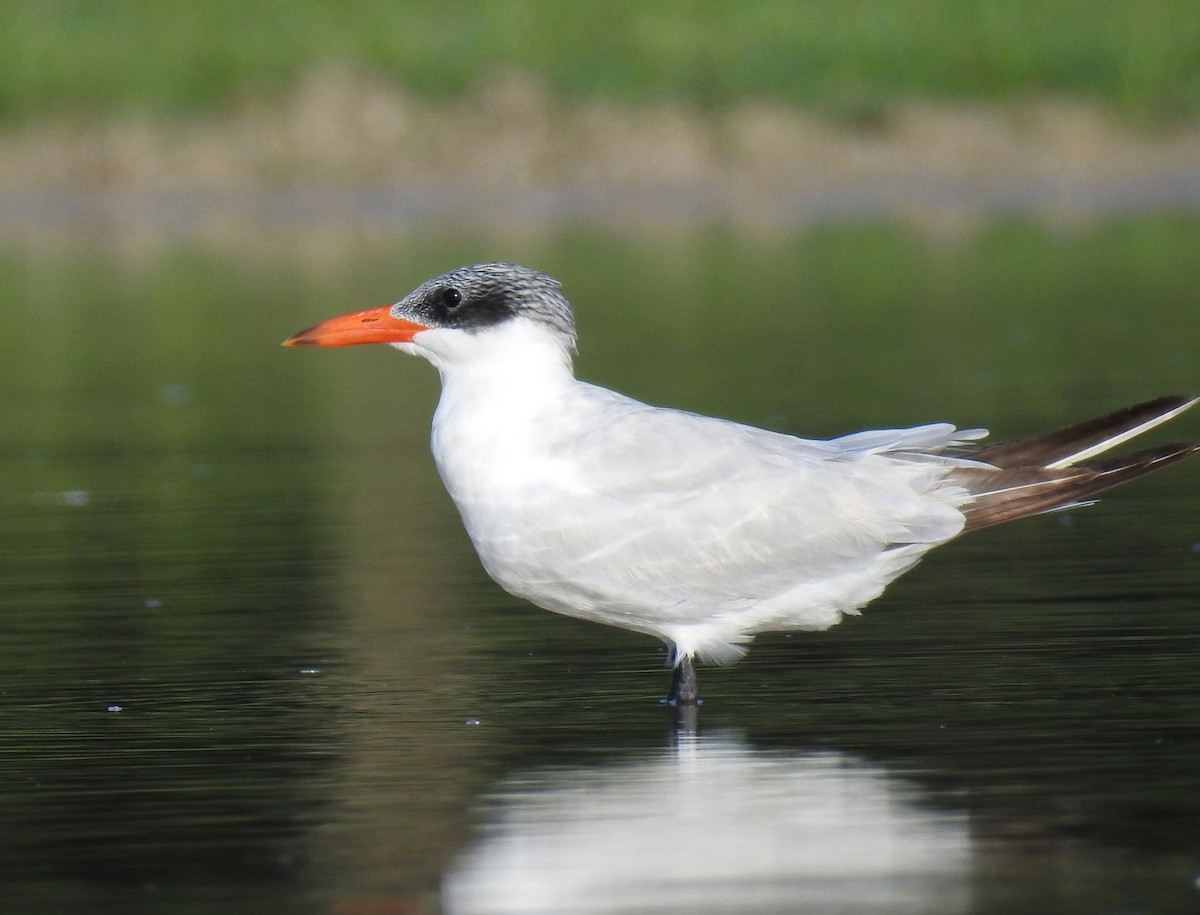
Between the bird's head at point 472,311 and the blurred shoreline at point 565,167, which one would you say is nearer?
the bird's head at point 472,311

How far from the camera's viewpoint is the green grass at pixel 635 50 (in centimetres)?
2931

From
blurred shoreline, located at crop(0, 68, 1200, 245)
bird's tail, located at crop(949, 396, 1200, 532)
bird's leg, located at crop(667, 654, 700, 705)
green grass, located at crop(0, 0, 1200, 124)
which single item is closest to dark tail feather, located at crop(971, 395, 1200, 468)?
bird's tail, located at crop(949, 396, 1200, 532)

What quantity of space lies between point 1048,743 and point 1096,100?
24.2 meters

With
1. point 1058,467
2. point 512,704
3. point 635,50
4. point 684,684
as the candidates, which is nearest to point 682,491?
point 684,684

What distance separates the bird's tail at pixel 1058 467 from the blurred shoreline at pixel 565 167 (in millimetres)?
20889

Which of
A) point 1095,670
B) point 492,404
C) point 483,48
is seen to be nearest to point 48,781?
point 492,404

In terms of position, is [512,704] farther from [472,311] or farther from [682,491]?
[472,311]

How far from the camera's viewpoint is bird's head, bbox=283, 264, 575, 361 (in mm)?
6633

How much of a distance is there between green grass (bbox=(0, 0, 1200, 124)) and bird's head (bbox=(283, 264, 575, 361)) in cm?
2238

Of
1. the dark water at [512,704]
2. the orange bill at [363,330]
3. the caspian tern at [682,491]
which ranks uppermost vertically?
the orange bill at [363,330]

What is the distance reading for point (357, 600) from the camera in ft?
27.3

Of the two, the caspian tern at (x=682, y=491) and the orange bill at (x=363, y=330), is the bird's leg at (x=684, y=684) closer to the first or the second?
the caspian tern at (x=682, y=491)

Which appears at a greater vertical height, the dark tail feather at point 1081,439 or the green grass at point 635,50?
the green grass at point 635,50

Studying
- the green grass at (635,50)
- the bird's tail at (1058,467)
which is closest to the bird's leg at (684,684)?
the bird's tail at (1058,467)
